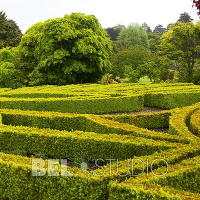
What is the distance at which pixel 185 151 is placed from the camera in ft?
28.0

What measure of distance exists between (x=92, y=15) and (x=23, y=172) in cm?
3048

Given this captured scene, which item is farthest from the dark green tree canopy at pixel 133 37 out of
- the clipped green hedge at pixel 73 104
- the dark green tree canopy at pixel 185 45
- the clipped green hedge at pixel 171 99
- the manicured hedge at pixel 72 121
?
the manicured hedge at pixel 72 121

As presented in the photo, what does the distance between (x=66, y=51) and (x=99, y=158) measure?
79.3 ft

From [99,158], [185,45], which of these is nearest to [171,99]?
[99,158]

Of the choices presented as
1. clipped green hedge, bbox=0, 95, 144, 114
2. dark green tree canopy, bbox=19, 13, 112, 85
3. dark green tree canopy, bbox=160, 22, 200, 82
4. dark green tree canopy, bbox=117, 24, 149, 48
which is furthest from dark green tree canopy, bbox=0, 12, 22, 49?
clipped green hedge, bbox=0, 95, 144, 114

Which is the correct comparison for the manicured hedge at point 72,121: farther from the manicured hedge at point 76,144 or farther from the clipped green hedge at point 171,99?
the clipped green hedge at point 171,99

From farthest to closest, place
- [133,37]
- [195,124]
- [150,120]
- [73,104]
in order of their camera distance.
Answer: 1. [133,37]
2. [73,104]
3. [150,120]
4. [195,124]

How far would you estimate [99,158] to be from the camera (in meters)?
→ 10.2

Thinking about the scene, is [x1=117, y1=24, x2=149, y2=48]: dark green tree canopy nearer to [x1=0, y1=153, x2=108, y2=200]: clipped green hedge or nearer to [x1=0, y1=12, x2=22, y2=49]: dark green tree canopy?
[x1=0, y1=12, x2=22, y2=49]: dark green tree canopy

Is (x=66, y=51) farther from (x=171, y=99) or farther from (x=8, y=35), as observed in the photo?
(x=8, y=35)

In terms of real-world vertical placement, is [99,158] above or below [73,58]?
below

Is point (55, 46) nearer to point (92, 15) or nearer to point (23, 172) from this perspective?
point (92, 15)

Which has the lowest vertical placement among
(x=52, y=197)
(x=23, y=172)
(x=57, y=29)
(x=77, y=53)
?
(x=52, y=197)

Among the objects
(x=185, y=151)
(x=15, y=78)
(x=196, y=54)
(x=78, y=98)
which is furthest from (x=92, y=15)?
(x=185, y=151)
